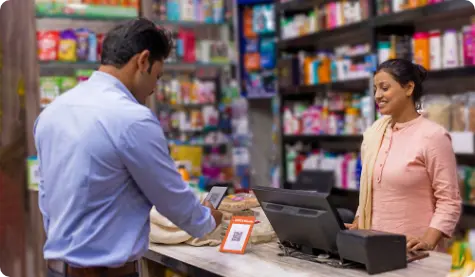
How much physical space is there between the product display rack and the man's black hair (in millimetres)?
3032

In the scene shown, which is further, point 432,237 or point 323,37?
point 323,37

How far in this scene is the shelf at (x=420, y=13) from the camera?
462 cm

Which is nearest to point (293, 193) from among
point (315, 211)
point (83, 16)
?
point (315, 211)

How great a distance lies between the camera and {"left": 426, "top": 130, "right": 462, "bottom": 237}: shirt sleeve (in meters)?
2.81

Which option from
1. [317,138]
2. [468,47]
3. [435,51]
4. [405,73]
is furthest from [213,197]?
[317,138]

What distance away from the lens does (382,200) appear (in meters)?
2.98

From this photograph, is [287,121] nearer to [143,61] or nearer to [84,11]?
[84,11]

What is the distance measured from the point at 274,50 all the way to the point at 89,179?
18.5ft

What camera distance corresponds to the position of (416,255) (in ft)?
8.06

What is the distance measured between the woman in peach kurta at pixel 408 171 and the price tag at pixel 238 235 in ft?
1.69

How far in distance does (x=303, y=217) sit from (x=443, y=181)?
0.77 meters

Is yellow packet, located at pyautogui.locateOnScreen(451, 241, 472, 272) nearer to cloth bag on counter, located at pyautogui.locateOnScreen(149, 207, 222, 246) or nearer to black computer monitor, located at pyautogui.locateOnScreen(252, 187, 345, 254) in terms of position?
black computer monitor, located at pyautogui.locateOnScreen(252, 187, 345, 254)

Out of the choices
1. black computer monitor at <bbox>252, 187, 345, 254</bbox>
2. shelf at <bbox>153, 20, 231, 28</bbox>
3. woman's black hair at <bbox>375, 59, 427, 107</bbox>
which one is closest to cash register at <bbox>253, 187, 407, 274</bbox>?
black computer monitor at <bbox>252, 187, 345, 254</bbox>

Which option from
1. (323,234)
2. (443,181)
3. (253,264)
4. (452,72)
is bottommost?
(253,264)
